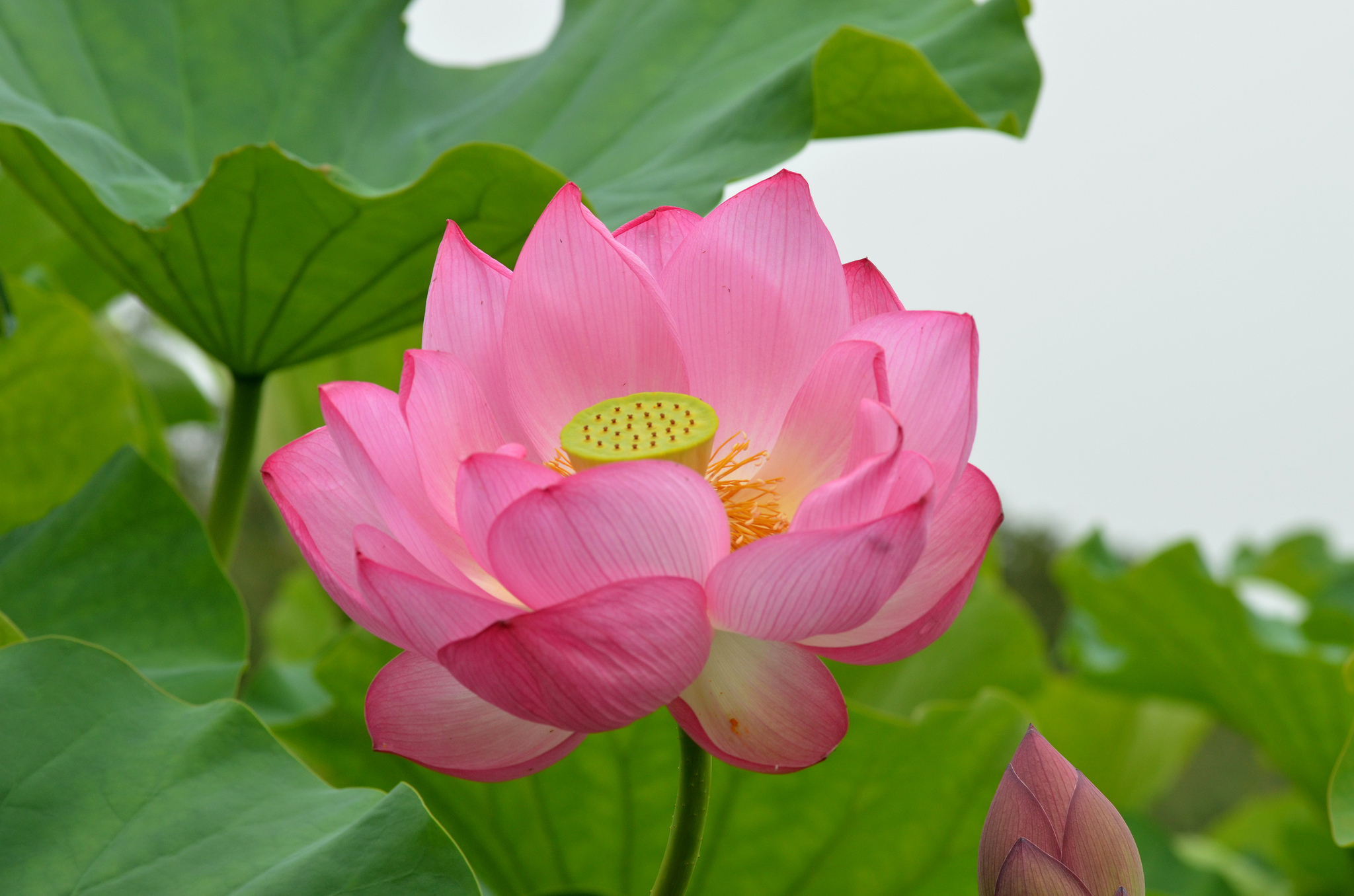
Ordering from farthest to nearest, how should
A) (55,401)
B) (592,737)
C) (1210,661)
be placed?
(1210,661), (55,401), (592,737)

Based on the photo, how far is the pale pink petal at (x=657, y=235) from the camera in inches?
19.8

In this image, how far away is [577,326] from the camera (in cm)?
47

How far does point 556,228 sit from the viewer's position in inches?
17.8

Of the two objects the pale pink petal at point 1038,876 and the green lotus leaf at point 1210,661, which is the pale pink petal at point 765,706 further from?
the green lotus leaf at point 1210,661

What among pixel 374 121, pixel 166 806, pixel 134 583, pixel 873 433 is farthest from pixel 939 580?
pixel 374 121

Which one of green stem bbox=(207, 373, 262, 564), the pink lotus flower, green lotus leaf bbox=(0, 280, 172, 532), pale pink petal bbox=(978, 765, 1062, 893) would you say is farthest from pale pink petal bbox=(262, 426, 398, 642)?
green lotus leaf bbox=(0, 280, 172, 532)

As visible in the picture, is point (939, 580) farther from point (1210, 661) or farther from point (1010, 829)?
point (1210, 661)

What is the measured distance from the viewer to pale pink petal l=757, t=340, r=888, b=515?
0.41 metres

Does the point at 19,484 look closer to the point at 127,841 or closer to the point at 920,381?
the point at 127,841

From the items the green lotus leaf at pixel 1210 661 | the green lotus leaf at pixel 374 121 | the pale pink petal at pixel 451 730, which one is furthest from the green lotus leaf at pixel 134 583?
the green lotus leaf at pixel 1210 661

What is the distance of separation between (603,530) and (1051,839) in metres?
0.18

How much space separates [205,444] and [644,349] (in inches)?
222

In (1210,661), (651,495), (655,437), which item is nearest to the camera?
(651,495)

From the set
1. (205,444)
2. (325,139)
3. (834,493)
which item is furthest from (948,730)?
(205,444)
